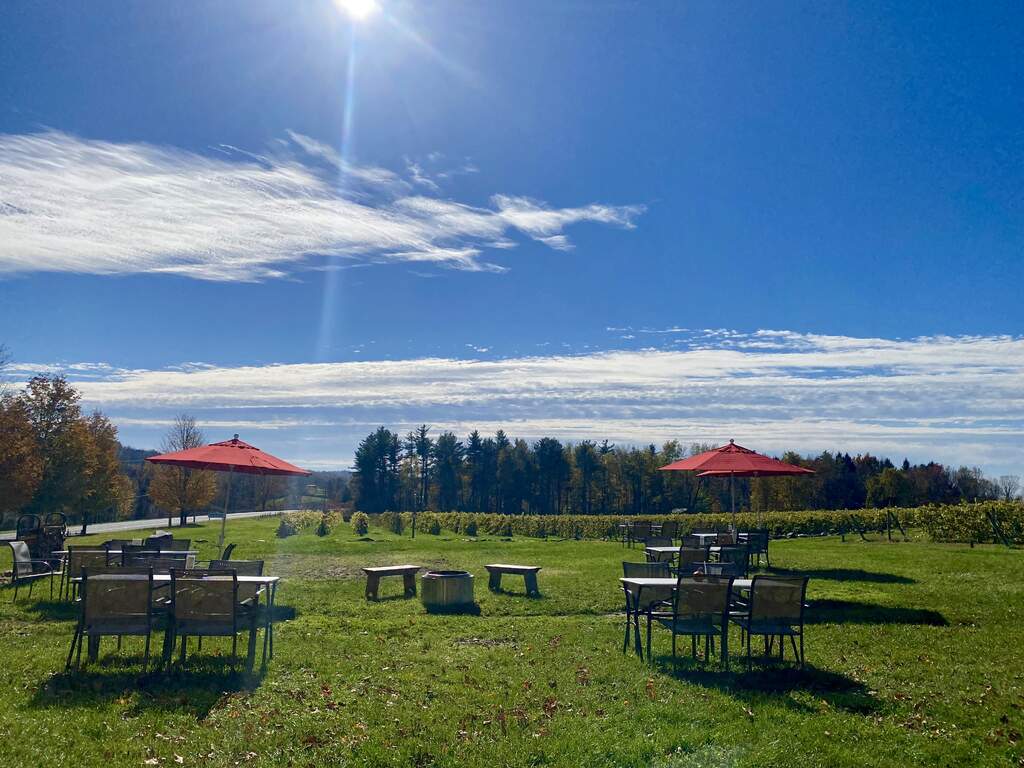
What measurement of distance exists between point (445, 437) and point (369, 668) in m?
72.4

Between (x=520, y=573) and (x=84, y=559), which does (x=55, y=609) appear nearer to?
(x=84, y=559)

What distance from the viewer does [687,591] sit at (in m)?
7.77

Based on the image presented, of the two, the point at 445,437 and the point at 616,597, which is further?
the point at 445,437

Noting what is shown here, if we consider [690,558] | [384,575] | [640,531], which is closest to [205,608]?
[384,575]

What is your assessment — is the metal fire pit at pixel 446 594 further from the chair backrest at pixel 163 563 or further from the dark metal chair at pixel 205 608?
the dark metal chair at pixel 205 608

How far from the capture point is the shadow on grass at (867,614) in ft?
33.5

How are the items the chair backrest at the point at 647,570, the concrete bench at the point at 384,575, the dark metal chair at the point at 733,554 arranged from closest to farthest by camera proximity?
the chair backrest at the point at 647,570 < the concrete bench at the point at 384,575 < the dark metal chair at the point at 733,554

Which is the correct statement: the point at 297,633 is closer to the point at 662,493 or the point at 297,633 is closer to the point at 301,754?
the point at 301,754

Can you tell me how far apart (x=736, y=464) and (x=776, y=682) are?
8750mm

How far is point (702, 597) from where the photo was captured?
304 inches

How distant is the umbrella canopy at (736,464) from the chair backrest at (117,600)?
10.2 m

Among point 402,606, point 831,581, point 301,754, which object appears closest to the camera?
point 301,754

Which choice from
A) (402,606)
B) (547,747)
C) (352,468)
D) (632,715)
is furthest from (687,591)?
(352,468)

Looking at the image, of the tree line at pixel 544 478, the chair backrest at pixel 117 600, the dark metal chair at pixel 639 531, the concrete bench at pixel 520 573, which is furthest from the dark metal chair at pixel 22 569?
the tree line at pixel 544 478
